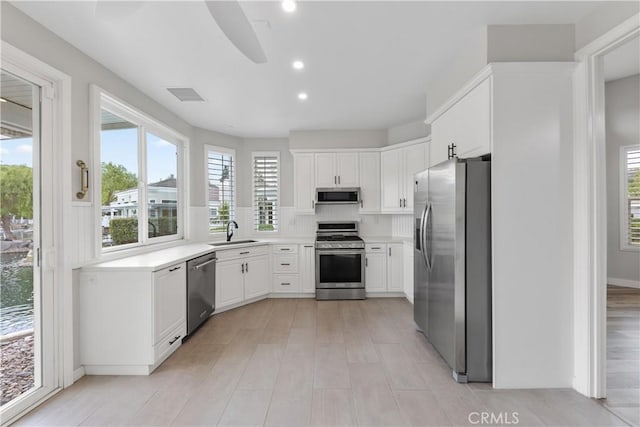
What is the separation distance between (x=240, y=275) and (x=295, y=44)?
118 inches

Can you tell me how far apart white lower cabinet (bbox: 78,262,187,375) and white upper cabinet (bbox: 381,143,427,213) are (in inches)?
135

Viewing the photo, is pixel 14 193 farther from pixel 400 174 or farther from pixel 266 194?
pixel 400 174

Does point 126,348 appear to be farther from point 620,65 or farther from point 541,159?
point 620,65

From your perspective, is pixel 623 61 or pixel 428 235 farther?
pixel 623 61

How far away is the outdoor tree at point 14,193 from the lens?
6.57 ft

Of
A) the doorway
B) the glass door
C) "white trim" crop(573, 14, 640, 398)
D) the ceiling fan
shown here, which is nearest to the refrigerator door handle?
"white trim" crop(573, 14, 640, 398)

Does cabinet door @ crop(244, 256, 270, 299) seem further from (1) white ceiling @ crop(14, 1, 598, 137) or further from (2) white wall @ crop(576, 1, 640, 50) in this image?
(2) white wall @ crop(576, 1, 640, 50)

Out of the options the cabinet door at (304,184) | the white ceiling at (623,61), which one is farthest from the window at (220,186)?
the white ceiling at (623,61)

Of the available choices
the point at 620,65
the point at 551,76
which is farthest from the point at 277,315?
the point at 620,65

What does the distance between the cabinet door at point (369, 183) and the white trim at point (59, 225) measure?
12.1 ft

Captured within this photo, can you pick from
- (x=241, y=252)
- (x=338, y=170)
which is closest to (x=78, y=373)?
(x=241, y=252)

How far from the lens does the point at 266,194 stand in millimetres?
5430

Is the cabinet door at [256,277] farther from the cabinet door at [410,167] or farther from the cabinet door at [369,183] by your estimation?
the cabinet door at [410,167]

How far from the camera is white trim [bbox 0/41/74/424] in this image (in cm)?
227
